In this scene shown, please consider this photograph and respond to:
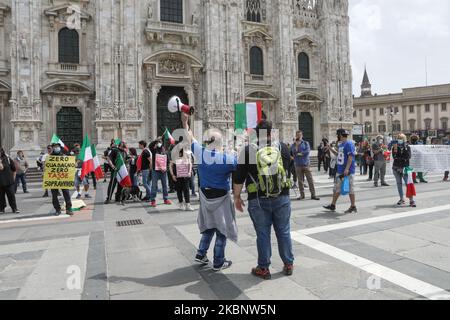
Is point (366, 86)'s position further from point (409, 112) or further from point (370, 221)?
point (370, 221)

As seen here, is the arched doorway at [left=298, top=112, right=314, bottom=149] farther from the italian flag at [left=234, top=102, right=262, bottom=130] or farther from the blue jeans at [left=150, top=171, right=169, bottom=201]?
the blue jeans at [left=150, top=171, right=169, bottom=201]

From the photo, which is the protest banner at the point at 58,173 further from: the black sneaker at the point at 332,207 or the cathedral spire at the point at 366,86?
the cathedral spire at the point at 366,86

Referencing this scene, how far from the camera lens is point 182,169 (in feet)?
29.2

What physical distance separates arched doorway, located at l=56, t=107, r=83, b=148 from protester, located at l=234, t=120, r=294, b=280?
21667mm

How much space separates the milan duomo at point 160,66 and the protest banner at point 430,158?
1460cm

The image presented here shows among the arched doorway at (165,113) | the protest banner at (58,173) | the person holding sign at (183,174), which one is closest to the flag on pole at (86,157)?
the protest banner at (58,173)

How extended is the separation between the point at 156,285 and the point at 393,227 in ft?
16.0

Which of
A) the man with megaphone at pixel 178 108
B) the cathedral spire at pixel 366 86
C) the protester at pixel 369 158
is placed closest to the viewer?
the man with megaphone at pixel 178 108

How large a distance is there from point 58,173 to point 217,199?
20.4ft

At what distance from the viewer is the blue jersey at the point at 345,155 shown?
7.94 metres

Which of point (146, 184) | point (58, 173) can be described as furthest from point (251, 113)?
point (58, 173)
